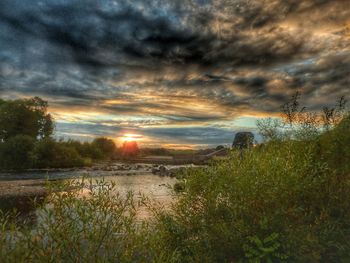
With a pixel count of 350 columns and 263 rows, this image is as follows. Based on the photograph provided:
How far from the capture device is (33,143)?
65188 mm

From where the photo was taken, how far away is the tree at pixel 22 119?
7231cm

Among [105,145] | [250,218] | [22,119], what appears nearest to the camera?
[250,218]

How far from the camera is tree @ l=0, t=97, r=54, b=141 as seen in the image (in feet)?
237

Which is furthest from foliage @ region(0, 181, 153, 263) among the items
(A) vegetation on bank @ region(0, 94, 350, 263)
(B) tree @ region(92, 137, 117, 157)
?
(B) tree @ region(92, 137, 117, 157)

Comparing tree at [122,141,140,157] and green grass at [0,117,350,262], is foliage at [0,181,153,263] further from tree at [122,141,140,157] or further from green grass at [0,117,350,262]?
tree at [122,141,140,157]

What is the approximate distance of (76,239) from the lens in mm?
6418

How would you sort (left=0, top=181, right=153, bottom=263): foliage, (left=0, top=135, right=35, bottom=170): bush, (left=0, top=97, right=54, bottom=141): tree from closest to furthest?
(left=0, top=181, right=153, bottom=263): foliage, (left=0, top=135, right=35, bottom=170): bush, (left=0, top=97, right=54, bottom=141): tree

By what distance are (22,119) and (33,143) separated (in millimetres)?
11890

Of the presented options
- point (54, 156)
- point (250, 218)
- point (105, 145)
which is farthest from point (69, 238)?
point (105, 145)

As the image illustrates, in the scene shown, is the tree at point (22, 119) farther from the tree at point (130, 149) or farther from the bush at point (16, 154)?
the tree at point (130, 149)

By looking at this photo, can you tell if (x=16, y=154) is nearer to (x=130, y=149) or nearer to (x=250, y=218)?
(x=130, y=149)

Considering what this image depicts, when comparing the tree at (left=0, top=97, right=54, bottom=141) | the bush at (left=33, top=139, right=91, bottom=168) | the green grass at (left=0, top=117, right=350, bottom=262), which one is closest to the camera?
the green grass at (left=0, top=117, right=350, bottom=262)

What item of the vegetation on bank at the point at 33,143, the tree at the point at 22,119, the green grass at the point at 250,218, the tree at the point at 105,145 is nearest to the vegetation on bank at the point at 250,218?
the green grass at the point at 250,218

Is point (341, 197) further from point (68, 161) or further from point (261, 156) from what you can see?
point (68, 161)
